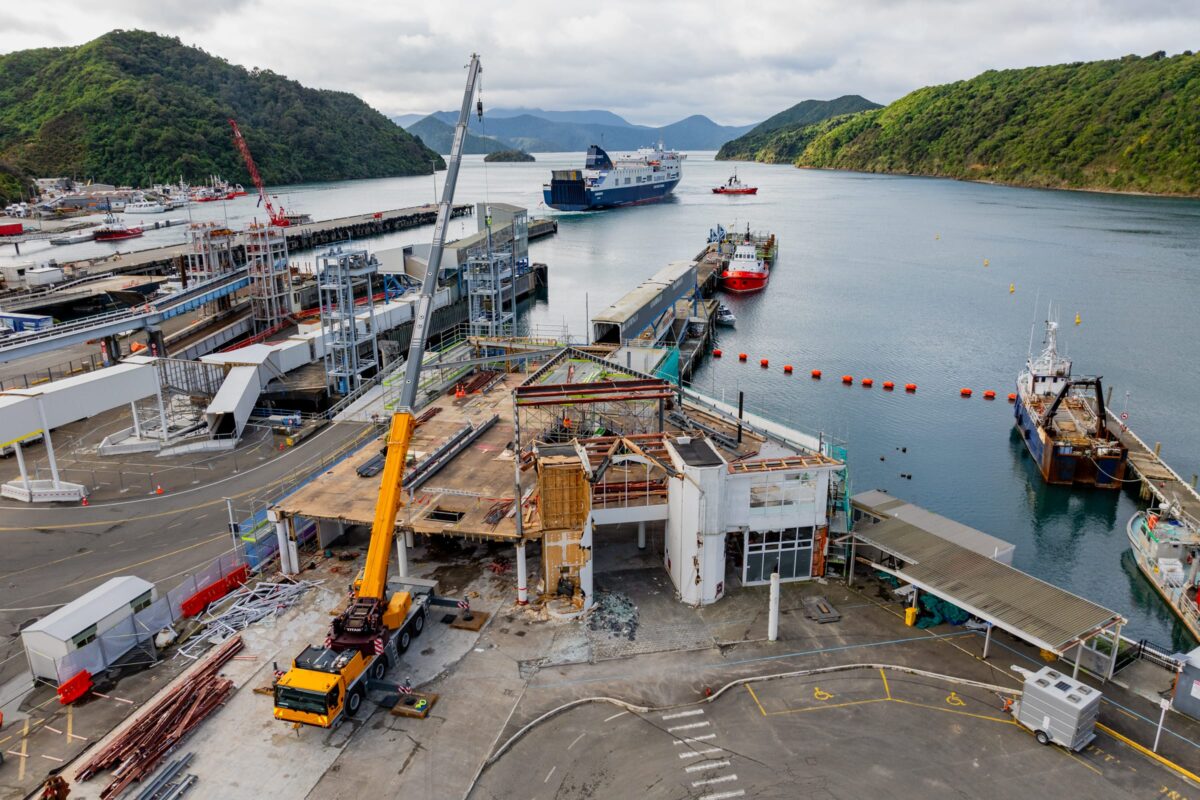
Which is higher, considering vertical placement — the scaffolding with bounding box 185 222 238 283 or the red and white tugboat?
the scaffolding with bounding box 185 222 238 283

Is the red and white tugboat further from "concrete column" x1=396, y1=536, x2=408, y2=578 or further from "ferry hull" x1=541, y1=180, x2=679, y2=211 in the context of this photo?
"ferry hull" x1=541, y1=180, x2=679, y2=211

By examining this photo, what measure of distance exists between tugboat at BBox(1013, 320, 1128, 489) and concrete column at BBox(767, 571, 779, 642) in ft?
97.9

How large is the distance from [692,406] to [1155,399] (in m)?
44.7

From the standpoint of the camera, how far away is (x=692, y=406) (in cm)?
3847

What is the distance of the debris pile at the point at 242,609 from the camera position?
84.2 ft

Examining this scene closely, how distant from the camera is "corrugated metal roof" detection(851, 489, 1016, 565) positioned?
97.1 feet

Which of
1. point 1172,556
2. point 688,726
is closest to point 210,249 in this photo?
point 688,726

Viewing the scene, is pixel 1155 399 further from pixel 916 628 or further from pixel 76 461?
pixel 76 461

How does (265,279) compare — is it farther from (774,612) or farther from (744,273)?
(744,273)

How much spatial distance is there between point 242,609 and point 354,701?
26.8 ft

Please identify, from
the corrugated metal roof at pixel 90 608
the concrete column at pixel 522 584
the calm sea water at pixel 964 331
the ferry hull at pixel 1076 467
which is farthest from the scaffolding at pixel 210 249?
the ferry hull at pixel 1076 467

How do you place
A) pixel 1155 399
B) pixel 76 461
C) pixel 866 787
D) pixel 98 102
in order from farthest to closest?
1. pixel 98 102
2. pixel 1155 399
3. pixel 76 461
4. pixel 866 787

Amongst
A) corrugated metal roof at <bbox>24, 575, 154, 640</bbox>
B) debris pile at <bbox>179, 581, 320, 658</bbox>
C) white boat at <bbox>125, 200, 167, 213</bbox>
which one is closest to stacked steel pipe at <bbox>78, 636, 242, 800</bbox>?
debris pile at <bbox>179, 581, 320, 658</bbox>

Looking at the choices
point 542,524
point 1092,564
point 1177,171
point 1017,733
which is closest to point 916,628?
point 1017,733
